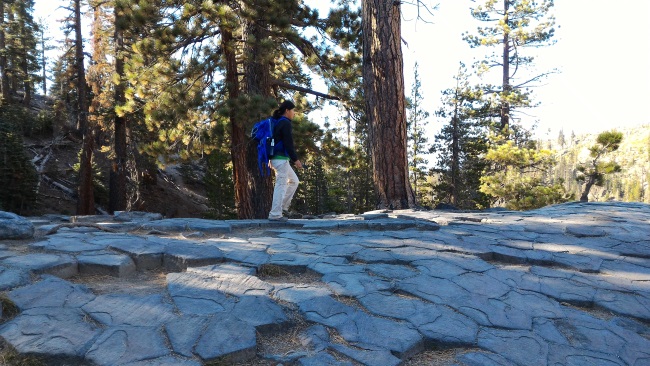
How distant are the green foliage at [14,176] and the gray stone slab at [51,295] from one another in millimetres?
17076

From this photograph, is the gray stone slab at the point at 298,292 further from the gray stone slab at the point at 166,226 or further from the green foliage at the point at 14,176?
the green foliage at the point at 14,176

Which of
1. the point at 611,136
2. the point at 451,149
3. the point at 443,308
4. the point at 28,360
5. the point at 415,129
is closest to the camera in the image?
the point at 28,360

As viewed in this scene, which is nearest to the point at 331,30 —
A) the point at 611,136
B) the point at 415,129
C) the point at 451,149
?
the point at 611,136

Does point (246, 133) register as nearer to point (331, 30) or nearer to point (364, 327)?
point (331, 30)

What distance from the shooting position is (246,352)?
2371 millimetres

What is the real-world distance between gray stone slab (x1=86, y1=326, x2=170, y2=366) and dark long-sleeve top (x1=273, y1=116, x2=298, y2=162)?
12.5 ft

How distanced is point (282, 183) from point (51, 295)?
3667 millimetres

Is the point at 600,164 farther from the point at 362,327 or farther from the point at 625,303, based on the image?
the point at 362,327

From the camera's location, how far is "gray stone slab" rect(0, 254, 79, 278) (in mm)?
3305

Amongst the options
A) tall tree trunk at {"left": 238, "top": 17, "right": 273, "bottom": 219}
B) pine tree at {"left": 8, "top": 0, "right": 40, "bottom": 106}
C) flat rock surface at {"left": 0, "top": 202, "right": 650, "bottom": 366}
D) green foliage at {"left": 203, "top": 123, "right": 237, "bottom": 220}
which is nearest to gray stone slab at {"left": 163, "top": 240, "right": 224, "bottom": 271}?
flat rock surface at {"left": 0, "top": 202, "right": 650, "bottom": 366}

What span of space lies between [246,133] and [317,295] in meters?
7.22

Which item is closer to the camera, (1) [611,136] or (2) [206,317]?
(2) [206,317]

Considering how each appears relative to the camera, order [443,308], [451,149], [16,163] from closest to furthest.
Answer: [443,308]
[16,163]
[451,149]

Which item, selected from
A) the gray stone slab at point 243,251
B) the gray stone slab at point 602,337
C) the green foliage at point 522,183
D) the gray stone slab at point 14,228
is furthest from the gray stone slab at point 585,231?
the green foliage at point 522,183
